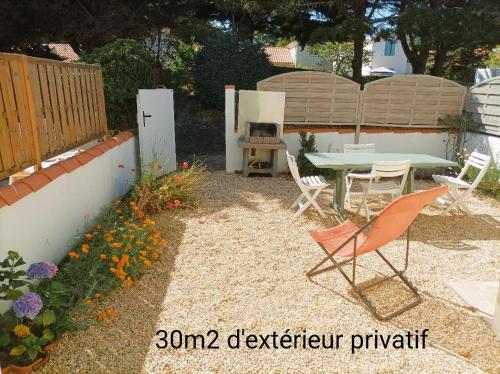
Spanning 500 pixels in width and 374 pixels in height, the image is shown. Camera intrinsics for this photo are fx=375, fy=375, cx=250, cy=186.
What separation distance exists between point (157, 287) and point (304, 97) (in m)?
5.64

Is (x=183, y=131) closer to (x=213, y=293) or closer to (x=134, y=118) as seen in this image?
(x=134, y=118)

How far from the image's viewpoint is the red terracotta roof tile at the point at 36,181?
125 inches

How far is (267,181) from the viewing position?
7.42m

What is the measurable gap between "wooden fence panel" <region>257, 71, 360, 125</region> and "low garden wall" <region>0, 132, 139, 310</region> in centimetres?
373

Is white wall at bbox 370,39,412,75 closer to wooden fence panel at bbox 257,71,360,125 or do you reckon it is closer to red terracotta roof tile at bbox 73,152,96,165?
wooden fence panel at bbox 257,71,360,125

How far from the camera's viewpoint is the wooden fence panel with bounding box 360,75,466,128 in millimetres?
8125

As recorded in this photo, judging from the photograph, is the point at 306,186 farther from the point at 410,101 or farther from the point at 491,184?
the point at 410,101

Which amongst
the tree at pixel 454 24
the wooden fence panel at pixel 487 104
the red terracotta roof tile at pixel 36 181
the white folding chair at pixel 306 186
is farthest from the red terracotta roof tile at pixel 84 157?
the tree at pixel 454 24

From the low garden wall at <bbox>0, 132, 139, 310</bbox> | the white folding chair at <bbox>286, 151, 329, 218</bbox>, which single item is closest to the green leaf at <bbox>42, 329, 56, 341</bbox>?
the low garden wall at <bbox>0, 132, 139, 310</bbox>

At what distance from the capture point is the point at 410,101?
27.1 feet

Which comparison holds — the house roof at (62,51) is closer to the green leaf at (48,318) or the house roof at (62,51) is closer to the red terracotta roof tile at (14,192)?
the red terracotta roof tile at (14,192)

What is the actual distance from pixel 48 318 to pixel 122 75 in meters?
4.73

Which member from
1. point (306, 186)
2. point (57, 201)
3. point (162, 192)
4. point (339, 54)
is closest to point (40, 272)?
point (57, 201)

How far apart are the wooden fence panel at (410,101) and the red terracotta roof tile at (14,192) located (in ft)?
22.6
